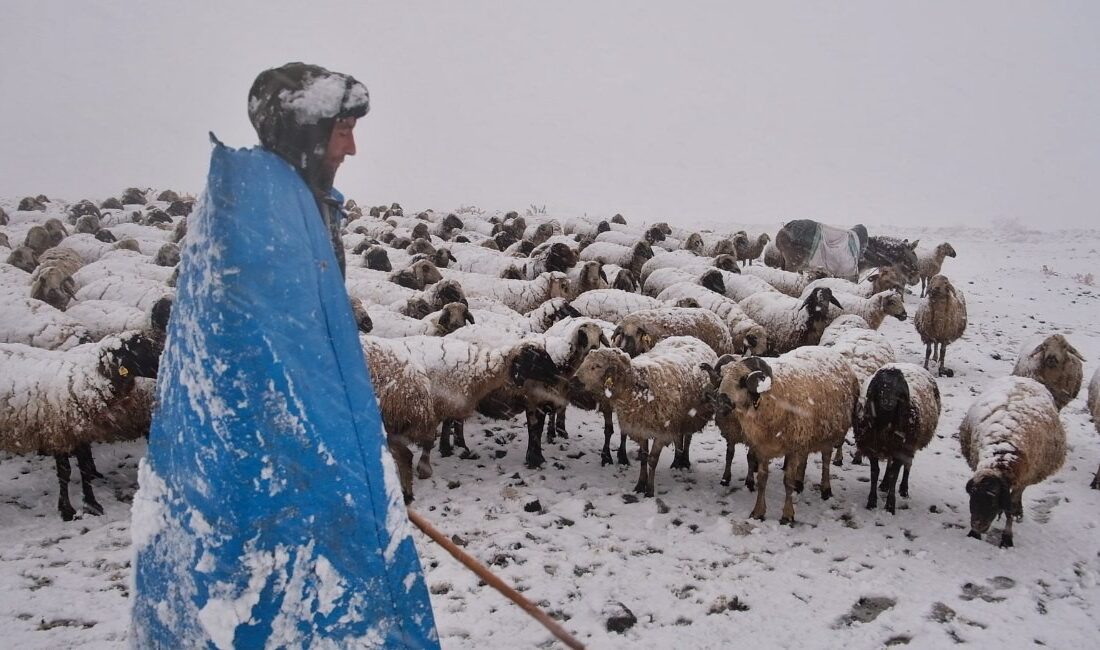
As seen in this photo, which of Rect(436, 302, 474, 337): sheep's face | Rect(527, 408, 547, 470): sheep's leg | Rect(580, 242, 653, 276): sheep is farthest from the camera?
Rect(580, 242, 653, 276): sheep

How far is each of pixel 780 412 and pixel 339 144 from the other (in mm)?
5640

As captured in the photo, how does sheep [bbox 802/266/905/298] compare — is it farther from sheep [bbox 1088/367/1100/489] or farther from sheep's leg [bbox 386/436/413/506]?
sheep's leg [bbox 386/436/413/506]

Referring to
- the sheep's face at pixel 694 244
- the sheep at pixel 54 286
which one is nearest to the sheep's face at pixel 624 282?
the sheep's face at pixel 694 244

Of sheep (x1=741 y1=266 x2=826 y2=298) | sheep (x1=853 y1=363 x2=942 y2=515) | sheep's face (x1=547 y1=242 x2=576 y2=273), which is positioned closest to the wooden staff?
sheep (x1=853 y1=363 x2=942 y2=515)

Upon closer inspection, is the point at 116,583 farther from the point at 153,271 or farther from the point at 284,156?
the point at 153,271

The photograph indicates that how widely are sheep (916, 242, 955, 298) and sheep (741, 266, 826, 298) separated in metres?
5.74

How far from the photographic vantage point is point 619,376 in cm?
715

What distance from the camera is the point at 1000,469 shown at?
226 inches

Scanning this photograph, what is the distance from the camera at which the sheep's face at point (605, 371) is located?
23.4 ft

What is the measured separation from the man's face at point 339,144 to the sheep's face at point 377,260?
1473 cm

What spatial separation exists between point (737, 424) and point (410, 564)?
5875mm

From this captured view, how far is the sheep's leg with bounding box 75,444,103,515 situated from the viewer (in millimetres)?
6004

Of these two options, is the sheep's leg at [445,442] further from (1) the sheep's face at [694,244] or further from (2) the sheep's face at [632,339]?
(1) the sheep's face at [694,244]

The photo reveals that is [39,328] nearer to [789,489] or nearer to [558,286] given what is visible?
[558,286]
